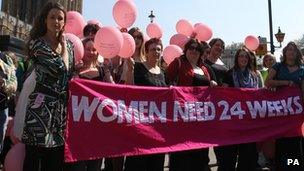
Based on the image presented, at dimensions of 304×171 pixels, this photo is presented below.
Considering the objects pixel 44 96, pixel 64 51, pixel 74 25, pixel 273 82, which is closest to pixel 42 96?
pixel 44 96

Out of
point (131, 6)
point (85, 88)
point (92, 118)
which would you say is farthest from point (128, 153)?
point (131, 6)

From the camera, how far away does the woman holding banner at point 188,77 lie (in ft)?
18.1

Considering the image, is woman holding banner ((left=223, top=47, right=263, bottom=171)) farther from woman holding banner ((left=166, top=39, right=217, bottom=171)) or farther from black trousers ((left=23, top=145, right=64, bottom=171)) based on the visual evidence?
black trousers ((left=23, top=145, right=64, bottom=171))

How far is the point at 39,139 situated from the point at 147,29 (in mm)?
5091

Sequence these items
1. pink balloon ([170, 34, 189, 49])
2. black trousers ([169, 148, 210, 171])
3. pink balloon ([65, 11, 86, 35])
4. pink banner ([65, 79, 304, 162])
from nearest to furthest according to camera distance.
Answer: pink banner ([65, 79, 304, 162]) → black trousers ([169, 148, 210, 171]) → pink balloon ([65, 11, 86, 35]) → pink balloon ([170, 34, 189, 49])

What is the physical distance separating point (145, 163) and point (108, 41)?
157 cm

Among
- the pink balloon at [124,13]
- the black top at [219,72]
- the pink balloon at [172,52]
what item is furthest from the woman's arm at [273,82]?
the pink balloon at [124,13]

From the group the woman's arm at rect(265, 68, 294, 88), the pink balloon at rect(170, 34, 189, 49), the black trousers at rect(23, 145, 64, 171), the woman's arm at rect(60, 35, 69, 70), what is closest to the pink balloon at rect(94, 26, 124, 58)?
the woman's arm at rect(60, 35, 69, 70)

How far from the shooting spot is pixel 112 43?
17.2ft

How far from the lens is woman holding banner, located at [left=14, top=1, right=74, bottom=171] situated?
12.0ft

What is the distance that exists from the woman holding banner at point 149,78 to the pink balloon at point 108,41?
28 centimetres

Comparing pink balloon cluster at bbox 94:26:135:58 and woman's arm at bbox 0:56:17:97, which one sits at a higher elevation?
pink balloon cluster at bbox 94:26:135:58

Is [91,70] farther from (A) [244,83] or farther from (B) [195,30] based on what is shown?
(B) [195,30]

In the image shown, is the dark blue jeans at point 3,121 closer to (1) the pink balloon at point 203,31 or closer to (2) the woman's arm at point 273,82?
(2) the woman's arm at point 273,82
